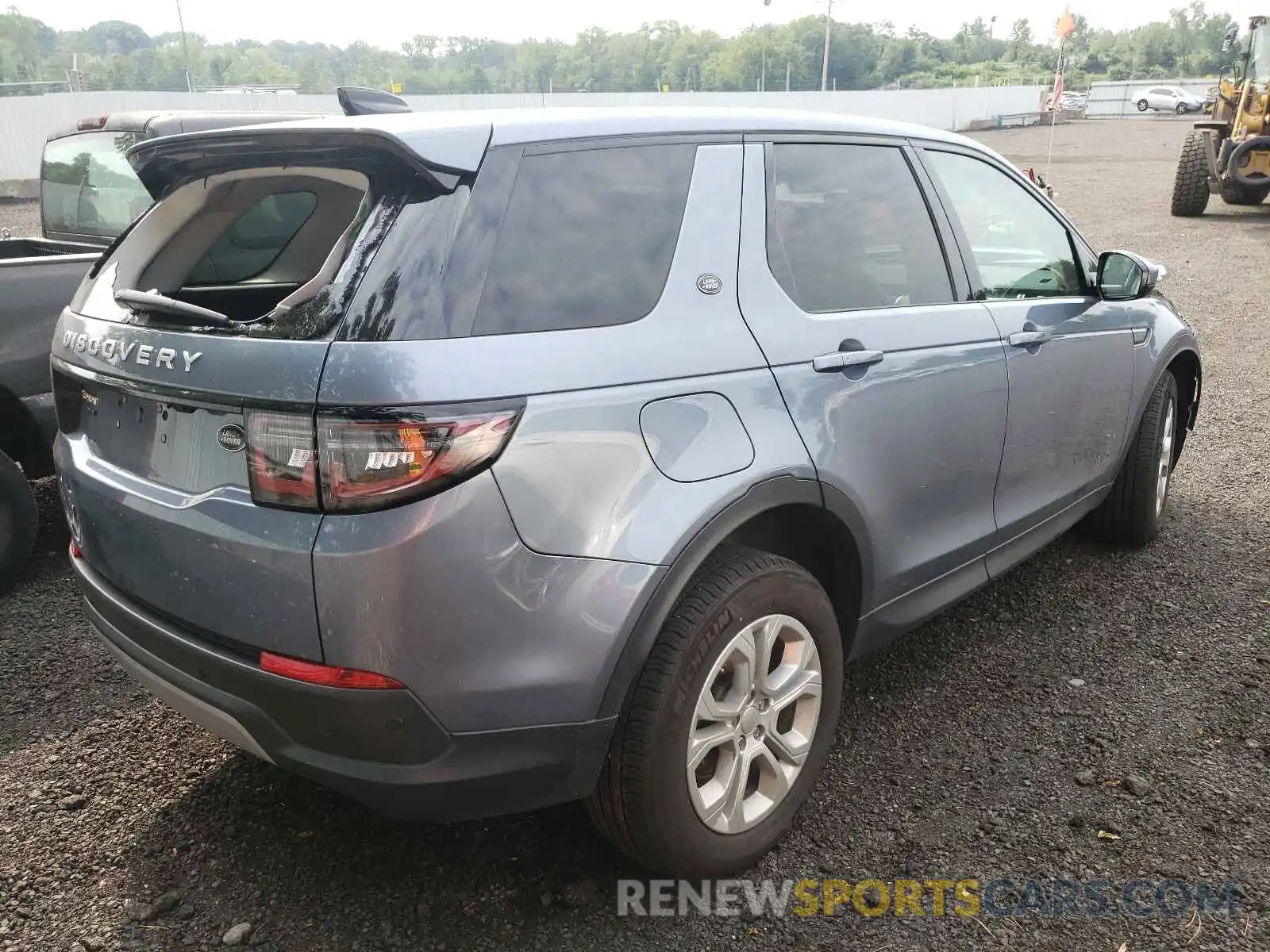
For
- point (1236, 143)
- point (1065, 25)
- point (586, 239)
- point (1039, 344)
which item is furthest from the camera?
point (1065, 25)

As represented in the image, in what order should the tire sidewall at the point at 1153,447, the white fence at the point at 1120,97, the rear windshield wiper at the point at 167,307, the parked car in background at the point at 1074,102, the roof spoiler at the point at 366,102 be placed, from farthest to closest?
1. the white fence at the point at 1120,97
2. the parked car in background at the point at 1074,102
3. the tire sidewall at the point at 1153,447
4. the roof spoiler at the point at 366,102
5. the rear windshield wiper at the point at 167,307

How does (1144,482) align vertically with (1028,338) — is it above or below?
below

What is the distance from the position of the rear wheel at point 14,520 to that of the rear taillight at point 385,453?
2.70m

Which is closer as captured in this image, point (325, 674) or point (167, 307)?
point (325, 674)

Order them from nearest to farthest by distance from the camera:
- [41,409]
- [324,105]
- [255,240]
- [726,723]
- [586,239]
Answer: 1. [586,239]
2. [726,723]
3. [255,240]
4. [41,409]
5. [324,105]

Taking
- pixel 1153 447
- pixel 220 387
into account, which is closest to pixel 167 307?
pixel 220 387

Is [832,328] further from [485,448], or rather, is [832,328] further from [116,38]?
[116,38]

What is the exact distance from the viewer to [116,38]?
116 m

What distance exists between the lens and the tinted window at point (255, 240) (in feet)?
8.80

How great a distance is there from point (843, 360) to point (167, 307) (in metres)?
1.52

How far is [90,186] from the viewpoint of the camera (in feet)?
19.8

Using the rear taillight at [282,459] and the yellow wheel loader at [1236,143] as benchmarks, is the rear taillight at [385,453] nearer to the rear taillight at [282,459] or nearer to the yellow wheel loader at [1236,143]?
the rear taillight at [282,459]

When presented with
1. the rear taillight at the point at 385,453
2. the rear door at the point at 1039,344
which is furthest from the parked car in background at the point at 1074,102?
the rear taillight at the point at 385,453

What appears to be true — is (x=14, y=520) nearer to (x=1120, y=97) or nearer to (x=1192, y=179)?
(x=1192, y=179)
